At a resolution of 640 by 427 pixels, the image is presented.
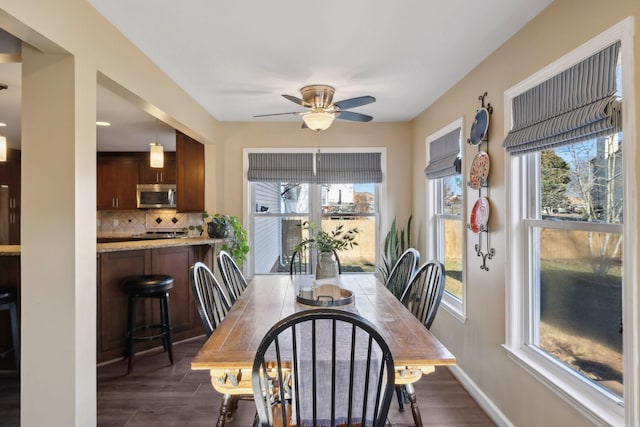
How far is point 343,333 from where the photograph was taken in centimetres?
167

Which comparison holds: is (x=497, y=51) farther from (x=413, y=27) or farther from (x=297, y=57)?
(x=297, y=57)

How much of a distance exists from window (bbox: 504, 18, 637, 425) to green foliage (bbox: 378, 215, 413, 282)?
6.49 feet

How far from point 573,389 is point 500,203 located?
1.10m

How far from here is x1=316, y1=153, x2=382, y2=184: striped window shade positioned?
14.3 feet

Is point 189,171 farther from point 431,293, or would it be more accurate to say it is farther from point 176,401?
point 431,293

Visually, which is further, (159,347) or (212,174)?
(212,174)

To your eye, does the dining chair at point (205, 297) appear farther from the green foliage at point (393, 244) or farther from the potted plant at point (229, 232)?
the green foliage at point (393, 244)

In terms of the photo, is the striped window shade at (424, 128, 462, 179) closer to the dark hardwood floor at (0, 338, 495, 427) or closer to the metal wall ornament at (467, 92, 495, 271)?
the metal wall ornament at (467, 92, 495, 271)

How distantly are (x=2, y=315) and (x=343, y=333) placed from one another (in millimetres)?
2975

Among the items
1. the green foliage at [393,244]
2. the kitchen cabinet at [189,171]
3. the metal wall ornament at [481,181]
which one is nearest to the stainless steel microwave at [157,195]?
the kitchen cabinet at [189,171]

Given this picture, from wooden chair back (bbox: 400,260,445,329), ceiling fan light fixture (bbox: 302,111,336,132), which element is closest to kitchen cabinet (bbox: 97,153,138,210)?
ceiling fan light fixture (bbox: 302,111,336,132)

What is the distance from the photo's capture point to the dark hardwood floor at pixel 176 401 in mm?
2358

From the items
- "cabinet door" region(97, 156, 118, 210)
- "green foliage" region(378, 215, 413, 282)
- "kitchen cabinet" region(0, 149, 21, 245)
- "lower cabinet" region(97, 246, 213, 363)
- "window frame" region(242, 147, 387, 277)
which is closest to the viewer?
"lower cabinet" region(97, 246, 213, 363)

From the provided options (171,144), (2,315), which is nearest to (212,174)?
(171,144)
